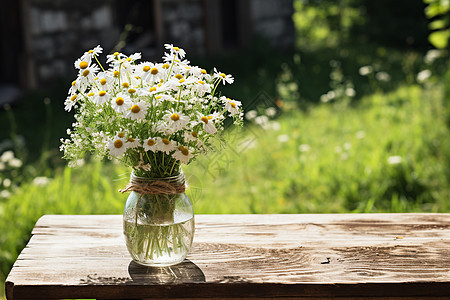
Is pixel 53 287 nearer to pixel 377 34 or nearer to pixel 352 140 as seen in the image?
pixel 352 140

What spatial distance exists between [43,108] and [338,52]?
170 inches

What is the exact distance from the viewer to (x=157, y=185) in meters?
1.72

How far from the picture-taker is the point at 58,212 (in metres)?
3.30

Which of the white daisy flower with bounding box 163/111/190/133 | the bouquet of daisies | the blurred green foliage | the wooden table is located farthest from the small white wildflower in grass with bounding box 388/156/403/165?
the white daisy flower with bounding box 163/111/190/133

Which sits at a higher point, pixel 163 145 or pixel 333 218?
pixel 163 145

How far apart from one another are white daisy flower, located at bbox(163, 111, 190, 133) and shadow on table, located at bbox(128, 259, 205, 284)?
1.37 ft

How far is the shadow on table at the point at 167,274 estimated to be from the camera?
171cm

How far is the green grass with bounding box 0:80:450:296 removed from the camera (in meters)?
3.36

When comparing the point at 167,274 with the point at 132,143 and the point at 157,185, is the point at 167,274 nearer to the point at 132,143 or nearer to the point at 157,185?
the point at 157,185

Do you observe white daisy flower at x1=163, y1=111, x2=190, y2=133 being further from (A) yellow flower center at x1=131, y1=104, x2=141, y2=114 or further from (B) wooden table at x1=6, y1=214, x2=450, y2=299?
(B) wooden table at x1=6, y1=214, x2=450, y2=299

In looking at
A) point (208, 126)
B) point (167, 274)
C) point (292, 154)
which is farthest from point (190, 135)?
point (292, 154)

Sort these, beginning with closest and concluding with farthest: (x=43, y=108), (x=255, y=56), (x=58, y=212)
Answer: (x=58, y=212) → (x=43, y=108) → (x=255, y=56)

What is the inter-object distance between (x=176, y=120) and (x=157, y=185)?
211 mm

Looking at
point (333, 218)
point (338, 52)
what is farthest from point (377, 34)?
point (333, 218)
